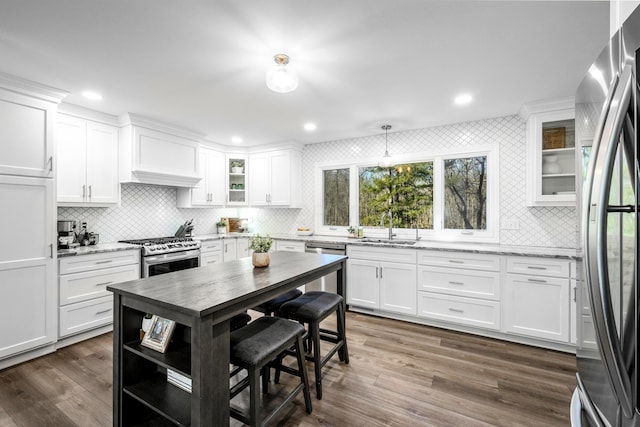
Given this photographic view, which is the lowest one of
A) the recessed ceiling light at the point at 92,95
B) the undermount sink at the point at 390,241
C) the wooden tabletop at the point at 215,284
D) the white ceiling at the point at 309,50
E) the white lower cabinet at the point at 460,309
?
the white lower cabinet at the point at 460,309

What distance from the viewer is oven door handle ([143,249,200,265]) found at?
352 cm

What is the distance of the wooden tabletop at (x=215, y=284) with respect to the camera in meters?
1.46

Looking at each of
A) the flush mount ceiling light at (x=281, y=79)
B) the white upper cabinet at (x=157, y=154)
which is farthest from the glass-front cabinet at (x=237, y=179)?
the flush mount ceiling light at (x=281, y=79)

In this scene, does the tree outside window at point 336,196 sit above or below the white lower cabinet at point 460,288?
above

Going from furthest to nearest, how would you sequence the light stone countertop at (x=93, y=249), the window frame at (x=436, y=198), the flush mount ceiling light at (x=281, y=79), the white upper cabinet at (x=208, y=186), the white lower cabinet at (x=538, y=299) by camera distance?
the white upper cabinet at (x=208, y=186), the window frame at (x=436, y=198), the light stone countertop at (x=93, y=249), the white lower cabinet at (x=538, y=299), the flush mount ceiling light at (x=281, y=79)

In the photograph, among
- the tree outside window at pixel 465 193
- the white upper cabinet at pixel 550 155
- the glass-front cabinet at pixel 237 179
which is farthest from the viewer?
the glass-front cabinet at pixel 237 179

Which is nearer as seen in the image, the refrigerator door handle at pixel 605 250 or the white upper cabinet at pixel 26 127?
the refrigerator door handle at pixel 605 250

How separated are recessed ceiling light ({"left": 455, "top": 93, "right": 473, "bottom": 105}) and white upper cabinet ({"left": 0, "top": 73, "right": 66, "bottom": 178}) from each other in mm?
3871

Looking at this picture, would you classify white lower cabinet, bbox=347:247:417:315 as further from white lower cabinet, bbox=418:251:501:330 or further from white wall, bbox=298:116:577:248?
white wall, bbox=298:116:577:248

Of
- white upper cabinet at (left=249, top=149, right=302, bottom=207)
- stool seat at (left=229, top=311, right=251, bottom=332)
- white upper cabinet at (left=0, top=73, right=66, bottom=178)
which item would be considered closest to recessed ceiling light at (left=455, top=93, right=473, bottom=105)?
white upper cabinet at (left=249, top=149, right=302, bottom=207)

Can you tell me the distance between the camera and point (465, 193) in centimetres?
388

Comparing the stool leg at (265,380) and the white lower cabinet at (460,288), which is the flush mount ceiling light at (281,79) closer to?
the stool leg at (265,380)

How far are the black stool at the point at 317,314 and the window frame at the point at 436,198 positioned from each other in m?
2.00

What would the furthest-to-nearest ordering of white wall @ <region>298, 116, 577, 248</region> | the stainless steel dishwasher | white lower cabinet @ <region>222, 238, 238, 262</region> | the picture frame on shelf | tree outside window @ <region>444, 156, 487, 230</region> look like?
white lower cabinet @ <region>222, 238, 238, 262</region> < the stainless steel dishwasher < tree outside window @ <region>444, 156, 487, 230</region> < white wall @ <region>298, 116, 577, 248</region> < the picture frame on shelf
